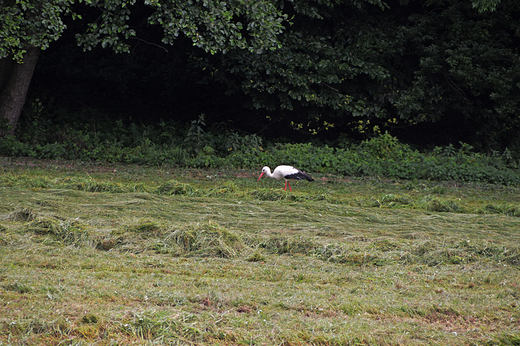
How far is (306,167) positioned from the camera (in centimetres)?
1091

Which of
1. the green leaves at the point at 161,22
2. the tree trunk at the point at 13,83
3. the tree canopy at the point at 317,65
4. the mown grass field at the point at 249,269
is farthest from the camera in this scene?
the tree trunk at the point at 13,83

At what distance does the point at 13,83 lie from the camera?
11.6 meters

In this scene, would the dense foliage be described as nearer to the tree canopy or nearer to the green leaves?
the tree canopy

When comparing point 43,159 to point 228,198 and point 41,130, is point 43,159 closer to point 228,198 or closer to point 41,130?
point 41,130

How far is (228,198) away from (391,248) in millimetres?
2792

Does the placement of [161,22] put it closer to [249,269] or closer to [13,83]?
[13,83]

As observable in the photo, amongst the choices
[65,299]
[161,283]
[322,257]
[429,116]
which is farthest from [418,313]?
[429,116]

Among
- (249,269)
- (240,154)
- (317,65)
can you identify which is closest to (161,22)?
(240,154)

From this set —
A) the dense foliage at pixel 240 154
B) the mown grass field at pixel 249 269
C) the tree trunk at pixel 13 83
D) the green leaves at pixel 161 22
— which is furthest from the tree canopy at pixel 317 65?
the mown grass field at pixel 249 269

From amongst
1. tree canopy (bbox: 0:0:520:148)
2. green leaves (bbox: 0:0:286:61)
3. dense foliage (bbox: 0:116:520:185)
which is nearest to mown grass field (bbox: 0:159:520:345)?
green leaves (bbox: 0:0:286:61)

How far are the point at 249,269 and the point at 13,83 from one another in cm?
978

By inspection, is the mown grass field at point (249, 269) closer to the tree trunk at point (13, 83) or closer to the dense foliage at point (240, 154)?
the dense foliage at point (240, 154)

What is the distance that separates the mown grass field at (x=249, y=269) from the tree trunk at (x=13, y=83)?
16.9 ft

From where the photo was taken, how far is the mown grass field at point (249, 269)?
279cm
